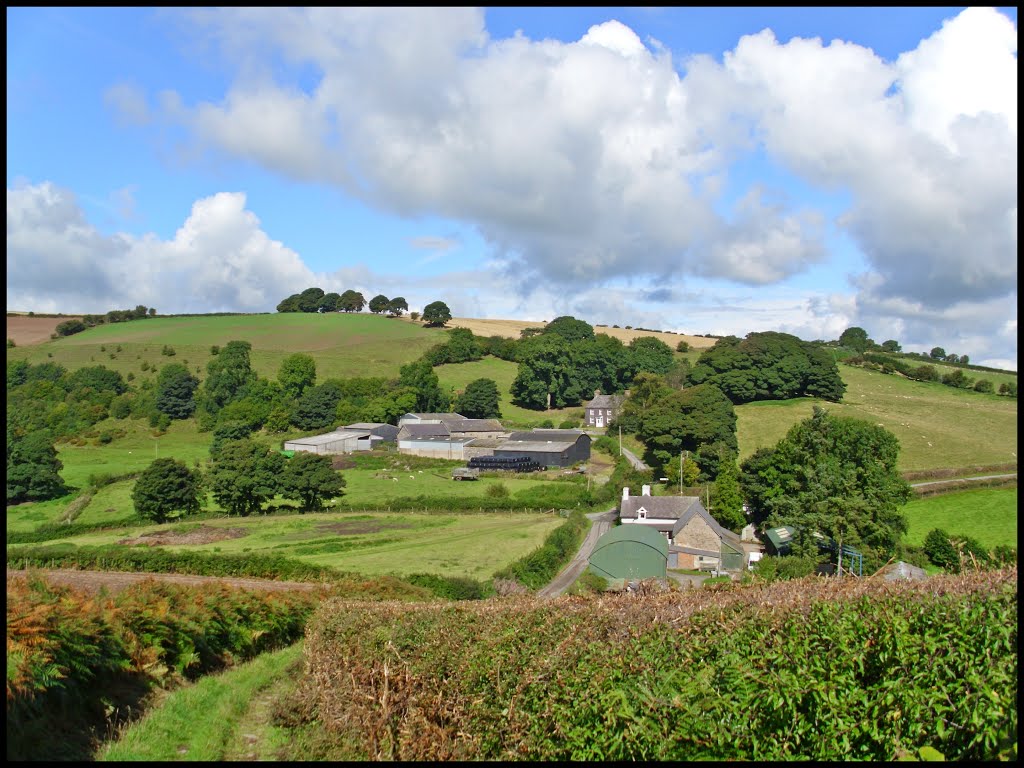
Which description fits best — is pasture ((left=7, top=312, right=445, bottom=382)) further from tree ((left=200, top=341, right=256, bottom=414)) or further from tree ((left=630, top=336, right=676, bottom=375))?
tree ((left=630, top=336, right=676, bottom=375))

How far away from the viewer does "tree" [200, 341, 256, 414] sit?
9069 centimetres

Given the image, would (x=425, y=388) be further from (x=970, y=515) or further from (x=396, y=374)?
(x=970, y=515)

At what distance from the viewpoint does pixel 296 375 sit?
94.2 metres

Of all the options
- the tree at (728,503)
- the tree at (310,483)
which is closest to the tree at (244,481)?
the tree at (310,483)

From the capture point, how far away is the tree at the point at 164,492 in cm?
4884

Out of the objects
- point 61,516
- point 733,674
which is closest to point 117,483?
point 61,516

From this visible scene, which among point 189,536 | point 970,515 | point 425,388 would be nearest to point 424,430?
point 425,388

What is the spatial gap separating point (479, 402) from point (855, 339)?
7230 cm

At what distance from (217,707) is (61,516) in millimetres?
46569

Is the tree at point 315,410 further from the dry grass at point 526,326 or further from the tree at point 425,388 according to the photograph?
the dry grass at point 526,326

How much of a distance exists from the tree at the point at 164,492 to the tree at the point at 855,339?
353 feet

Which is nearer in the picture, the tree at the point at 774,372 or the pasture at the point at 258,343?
the tree at the point at 774,372

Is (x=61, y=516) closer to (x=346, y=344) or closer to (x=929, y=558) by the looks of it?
(x=929, y=558)

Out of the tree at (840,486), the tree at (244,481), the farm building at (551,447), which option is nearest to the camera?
the tree at (840,486)
